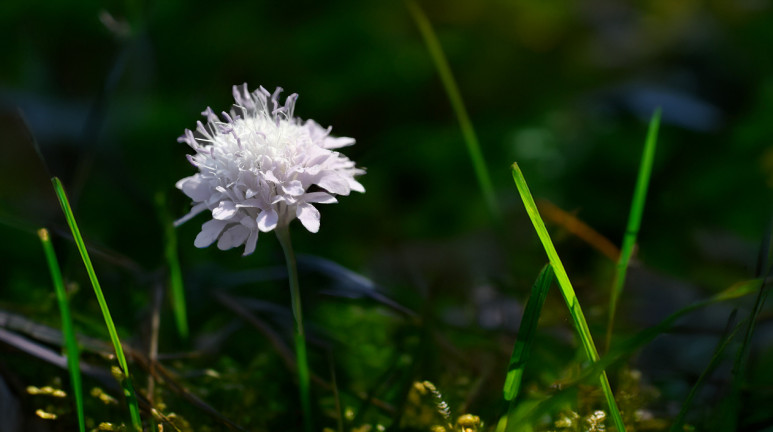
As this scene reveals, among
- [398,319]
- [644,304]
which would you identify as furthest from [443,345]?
[644,304]

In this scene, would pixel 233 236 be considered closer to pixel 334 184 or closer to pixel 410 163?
pixel 334 184

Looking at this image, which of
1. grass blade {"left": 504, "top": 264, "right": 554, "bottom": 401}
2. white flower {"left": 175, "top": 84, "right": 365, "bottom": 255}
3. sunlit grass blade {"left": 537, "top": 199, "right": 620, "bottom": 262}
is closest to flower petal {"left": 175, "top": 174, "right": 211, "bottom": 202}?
white flower {"left": 175, "top": 84, "right": 365, "bottom": 255}

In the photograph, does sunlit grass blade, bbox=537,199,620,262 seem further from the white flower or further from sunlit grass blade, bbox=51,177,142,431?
sunlit grass blade, bbox=51,177,142,431

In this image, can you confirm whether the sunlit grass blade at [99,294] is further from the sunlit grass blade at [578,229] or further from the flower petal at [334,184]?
the sunlit grass blade at [578,229]

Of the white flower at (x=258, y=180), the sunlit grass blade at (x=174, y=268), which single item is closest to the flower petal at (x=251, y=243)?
the white flower at (x=258, y=180)

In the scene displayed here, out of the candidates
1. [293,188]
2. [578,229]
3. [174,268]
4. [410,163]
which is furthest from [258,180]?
[410,163]

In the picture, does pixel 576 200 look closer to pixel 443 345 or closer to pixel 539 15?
pixel 539 15
